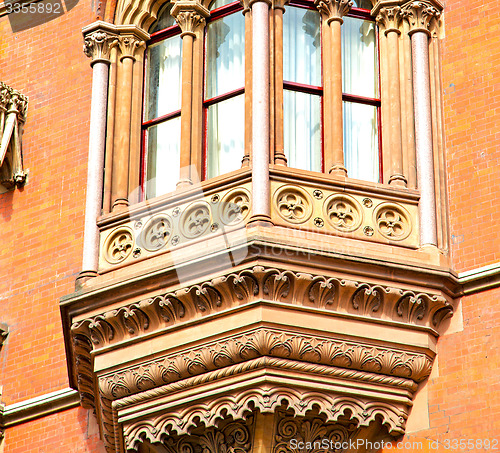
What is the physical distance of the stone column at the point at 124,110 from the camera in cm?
1310

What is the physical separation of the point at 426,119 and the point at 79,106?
4.24 m

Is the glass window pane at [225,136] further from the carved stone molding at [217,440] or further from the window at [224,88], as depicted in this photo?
the carved stone molding at [217,440]

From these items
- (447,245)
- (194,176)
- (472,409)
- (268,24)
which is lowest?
(472,409)

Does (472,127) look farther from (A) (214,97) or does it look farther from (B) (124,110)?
(B) (124,110)

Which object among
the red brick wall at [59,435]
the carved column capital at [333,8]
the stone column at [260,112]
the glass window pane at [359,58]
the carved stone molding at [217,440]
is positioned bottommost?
the carved stone molding at [217,440]

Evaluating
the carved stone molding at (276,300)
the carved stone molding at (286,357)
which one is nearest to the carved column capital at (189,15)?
the carved stone molding at (276,300)

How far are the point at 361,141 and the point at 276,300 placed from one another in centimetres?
227

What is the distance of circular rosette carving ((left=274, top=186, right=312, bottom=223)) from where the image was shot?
1186 centimetres

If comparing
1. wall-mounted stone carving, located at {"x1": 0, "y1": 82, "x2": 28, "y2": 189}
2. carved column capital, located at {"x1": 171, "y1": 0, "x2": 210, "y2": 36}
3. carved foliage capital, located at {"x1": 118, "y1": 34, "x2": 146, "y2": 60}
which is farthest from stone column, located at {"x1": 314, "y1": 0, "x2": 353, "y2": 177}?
wall-mounted stone carving, located at {"x1": 0, "y1": 82, "x2": 28, "y2": 189}

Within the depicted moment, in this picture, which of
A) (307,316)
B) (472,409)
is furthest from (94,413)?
(472,409)

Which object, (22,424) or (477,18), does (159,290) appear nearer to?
(22,424)

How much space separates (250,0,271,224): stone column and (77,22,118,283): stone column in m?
1.84

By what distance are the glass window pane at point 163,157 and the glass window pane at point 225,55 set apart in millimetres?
550

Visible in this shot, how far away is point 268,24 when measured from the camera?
12797 mm
